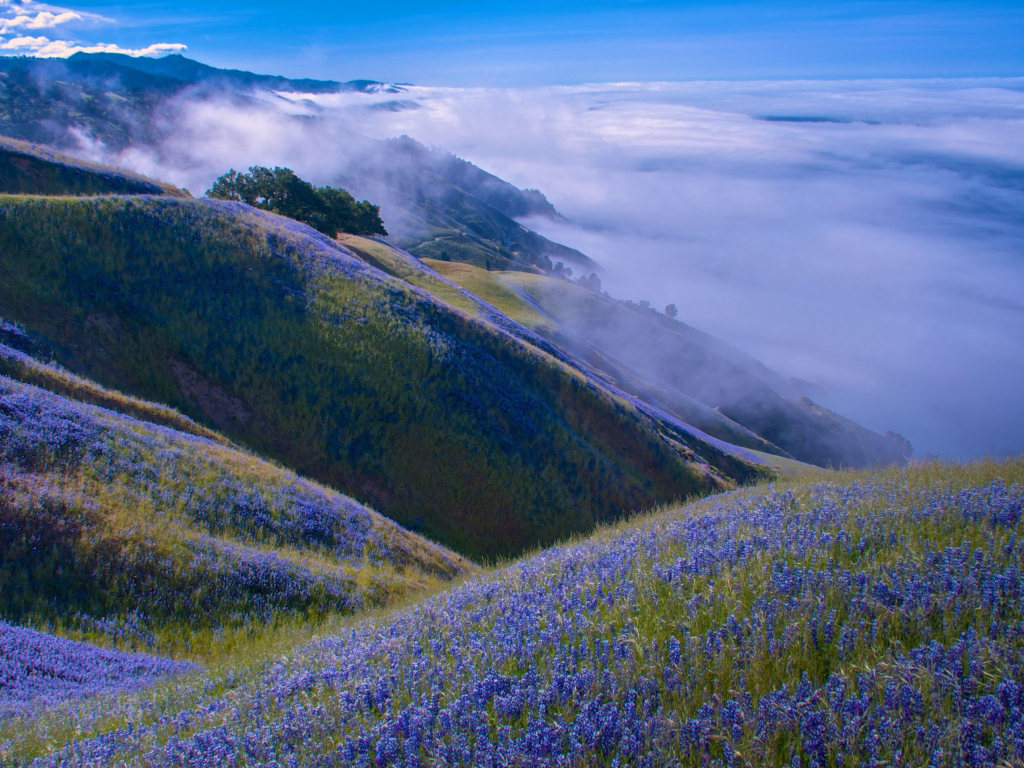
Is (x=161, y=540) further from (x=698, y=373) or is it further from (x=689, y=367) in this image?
(x=698, y=373)

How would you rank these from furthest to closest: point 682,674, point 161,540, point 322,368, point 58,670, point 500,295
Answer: point 500,295
point 322,368
point 161,540
point 58,670
point 682,674

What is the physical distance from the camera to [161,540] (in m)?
10.4

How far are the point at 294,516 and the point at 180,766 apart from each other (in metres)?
10.1

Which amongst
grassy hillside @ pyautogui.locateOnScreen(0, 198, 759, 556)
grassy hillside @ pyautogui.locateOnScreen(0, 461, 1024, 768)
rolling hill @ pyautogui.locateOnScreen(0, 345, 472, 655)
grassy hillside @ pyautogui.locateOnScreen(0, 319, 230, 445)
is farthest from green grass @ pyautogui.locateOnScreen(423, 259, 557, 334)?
grassy hillside @ pyautogui.locateOnScreen(0, 461, 1024, 768)

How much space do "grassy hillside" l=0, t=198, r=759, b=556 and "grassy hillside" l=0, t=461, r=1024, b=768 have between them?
14175 millimetres

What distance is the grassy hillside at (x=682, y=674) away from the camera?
351cm

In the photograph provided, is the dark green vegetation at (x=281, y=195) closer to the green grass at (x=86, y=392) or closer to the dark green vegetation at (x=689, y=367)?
the dark green vegetation at (x=689, y=367)

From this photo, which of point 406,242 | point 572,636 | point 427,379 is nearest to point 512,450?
point 427,379

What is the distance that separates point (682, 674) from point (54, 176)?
125 feet

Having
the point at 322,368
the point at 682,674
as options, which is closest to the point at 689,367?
the point at 322,368

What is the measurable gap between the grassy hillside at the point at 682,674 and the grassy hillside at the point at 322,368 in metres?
14.2

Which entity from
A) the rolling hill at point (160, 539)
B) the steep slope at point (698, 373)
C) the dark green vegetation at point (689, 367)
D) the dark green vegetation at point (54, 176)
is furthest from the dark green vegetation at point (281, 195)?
the rolling hill at point (160, 539)

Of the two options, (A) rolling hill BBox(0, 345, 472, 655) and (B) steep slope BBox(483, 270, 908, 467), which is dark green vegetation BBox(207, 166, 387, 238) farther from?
(A) rolling hill BBox(0, 345, 472, 655)

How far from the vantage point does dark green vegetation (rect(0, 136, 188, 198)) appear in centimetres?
2811
